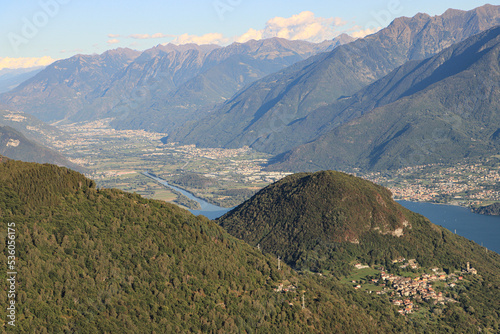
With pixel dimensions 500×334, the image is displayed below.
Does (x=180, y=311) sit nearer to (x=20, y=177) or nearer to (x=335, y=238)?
(x=20, y=177)

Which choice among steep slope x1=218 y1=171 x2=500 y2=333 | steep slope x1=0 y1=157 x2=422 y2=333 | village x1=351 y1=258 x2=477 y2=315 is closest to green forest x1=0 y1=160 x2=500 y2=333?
steep slope x1=0 y1=157 x2=422 y2=333

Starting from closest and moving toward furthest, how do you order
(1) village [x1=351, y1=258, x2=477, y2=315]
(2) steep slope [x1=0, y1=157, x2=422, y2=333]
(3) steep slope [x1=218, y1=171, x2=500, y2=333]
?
1. (2) steep slope [x1=0, y1=157, x2=422, y2=333]
2. (1) village [x1=351, y1=258, x2=477, y2=315]
3. (3) steep slope [x1=218, y1=171, x2=500, y2=333]

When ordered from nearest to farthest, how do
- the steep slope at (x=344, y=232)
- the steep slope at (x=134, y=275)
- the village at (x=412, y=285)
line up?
the steep slope at (x=134, y=275), the village at (x=412, y=285), the steep slope at (x=344, y=232)

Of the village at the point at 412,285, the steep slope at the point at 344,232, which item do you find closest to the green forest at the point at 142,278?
the village at the point at 412,285

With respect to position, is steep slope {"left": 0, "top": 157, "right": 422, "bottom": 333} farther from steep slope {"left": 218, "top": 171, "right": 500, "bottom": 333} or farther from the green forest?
steep slope {"left": 218, "top": 171, "right": 500, "bottom": 333}

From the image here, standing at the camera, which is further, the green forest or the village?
the village

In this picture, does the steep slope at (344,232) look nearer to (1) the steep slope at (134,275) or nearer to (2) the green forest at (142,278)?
(2) the green forest at (142,278)

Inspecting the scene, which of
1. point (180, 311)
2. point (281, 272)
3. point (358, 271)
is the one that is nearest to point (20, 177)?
point (180, 311)
